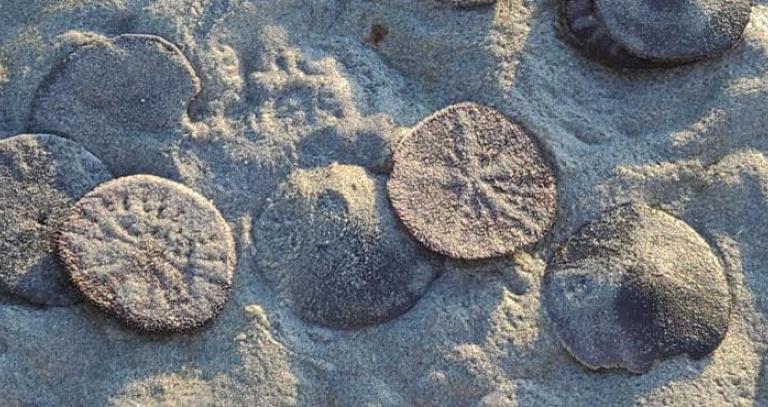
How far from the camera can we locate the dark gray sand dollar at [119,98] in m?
3.10

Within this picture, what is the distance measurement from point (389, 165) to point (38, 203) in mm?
1219

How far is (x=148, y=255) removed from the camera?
288 centimetres

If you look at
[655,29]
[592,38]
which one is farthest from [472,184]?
[655,29]

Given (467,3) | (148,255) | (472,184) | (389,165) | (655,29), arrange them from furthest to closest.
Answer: (467,3)
(655,29)
(389,165)
(472,184)
(148,255)

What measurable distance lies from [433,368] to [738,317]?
1092 millimetres

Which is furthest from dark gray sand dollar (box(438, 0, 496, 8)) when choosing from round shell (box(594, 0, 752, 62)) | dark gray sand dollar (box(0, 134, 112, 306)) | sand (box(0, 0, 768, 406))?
dark gray sand dollar (box(0, 134, 112, 306))

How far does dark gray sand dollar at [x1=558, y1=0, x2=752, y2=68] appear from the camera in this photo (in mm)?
3223

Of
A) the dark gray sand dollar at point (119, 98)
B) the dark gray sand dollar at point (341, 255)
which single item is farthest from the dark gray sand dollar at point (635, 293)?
the dark gray sand dollar at point (119, 98)

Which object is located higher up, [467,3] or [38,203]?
[467,3]

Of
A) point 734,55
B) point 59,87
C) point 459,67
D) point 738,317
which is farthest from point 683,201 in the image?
point 59,87

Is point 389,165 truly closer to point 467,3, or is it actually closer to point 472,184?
point 472,184

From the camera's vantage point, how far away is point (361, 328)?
2.94 m

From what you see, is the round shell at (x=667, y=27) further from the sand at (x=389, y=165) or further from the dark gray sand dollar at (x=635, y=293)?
the dark gray sand dollar at (x=635, y=293)

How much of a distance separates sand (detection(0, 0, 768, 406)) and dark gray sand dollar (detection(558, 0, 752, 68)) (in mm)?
92
